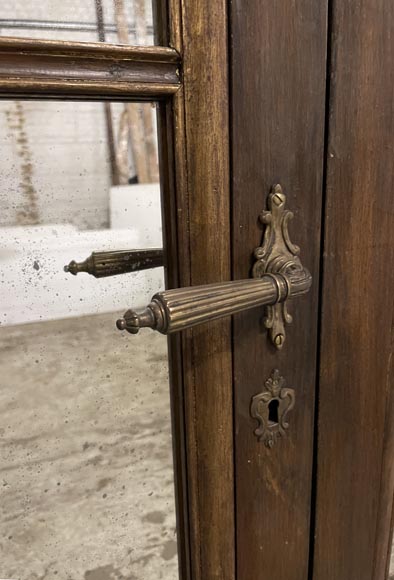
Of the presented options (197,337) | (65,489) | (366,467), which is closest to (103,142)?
(197,337)

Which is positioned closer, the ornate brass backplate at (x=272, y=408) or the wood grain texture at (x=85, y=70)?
the wood grain texture at (x=85, y=70)

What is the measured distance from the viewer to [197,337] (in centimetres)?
46

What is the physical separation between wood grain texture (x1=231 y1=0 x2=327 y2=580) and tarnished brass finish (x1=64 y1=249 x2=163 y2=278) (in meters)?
0.07

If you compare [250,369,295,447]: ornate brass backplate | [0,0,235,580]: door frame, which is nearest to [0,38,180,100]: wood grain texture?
Result: [0,0,235,580]: door frame

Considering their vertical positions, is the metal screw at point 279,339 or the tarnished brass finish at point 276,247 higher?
the tarnished brass finish at point 276,247

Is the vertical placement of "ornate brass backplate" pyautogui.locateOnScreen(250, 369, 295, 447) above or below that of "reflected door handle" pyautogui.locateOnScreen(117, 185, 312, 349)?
below

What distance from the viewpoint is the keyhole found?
20.1 inches

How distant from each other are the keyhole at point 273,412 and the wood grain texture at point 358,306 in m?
0.05

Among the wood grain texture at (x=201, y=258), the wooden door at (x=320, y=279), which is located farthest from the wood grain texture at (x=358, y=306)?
the wood grain texture at (x=201, y=258)

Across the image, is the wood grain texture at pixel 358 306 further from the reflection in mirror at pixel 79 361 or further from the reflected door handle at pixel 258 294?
the reflection in mirror at pixel 79 361

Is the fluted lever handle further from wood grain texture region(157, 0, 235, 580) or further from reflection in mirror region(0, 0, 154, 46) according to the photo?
reflection in mirror region(0, 0, 154, 46)

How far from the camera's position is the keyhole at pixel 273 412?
51cm

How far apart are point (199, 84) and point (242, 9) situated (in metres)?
0.06

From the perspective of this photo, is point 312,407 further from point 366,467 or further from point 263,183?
point 263,183
